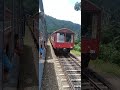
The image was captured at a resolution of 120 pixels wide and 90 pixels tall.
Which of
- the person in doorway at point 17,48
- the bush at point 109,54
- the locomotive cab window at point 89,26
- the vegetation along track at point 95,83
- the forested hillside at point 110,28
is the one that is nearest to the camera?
the person in doorway at point 17,48

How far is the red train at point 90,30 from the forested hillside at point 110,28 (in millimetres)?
111

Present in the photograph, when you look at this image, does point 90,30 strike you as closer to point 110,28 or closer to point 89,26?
point 89,26

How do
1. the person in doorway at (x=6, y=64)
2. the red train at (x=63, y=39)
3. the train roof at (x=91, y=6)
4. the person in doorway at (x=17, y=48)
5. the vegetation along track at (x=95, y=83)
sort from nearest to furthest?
the person in doorway at (x=6, y=64) → the person in doorway at (x=17, y=48) → the train roof at (x=91, y=6) → the vegetation along track at (x=95, y=83) → the red train at (x=63, y=39)

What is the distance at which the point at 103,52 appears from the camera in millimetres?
4566

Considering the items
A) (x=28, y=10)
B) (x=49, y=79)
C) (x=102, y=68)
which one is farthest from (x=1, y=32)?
(x=49, y=79)

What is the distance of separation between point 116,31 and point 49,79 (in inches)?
282

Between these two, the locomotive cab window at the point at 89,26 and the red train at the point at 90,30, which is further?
the locomotive cab window at the point at 89,26

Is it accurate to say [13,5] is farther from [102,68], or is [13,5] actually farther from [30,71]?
[102,68]

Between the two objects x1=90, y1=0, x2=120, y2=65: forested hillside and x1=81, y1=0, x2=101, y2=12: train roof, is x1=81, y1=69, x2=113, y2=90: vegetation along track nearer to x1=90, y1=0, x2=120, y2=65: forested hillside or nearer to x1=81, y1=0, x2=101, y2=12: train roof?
x1=90, y1=0, x2=120, y2=65: forested hillside

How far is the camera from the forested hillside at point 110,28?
12.8 feet

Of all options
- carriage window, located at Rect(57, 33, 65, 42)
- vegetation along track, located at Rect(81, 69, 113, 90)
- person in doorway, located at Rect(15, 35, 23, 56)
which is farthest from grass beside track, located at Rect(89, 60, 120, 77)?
carriage window, located at Rect(57, 33, 65, 42)

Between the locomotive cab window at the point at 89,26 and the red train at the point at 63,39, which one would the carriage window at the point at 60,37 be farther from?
the locomotive cab window at the point at 89,26

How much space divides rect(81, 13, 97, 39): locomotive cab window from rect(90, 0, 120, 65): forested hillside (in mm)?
266

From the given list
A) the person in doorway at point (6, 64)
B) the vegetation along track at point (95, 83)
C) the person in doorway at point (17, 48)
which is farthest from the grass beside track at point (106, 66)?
the person in doorway at point (6, 64)
